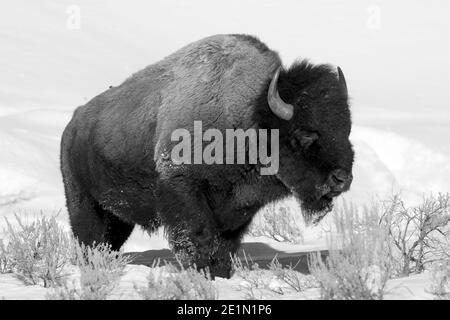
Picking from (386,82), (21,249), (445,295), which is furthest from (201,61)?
(386,82)

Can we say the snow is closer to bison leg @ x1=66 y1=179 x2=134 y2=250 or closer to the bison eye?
the bison eye

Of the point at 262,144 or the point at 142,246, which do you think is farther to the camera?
the point at 142,246

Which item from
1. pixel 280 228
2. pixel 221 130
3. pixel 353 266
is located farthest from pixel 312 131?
pixel 280 228

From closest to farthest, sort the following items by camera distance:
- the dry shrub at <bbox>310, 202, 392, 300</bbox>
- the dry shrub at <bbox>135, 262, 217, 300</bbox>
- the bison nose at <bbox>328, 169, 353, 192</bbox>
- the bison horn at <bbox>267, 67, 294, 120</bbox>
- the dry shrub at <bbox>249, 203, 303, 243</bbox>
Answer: the dry shrub at <bbox>310, 202, 392, 300</bbox> → the dry shrub at <bbox>135, 262, 217, 300</bbox> → the bison nose at <bbox>328, 169, 353, 192</bbox> → the bison horn at <bbox>267, 67, 294, 120</bbox> → the dry shrub at <bbox>249, 203, 303, 243</bbox>

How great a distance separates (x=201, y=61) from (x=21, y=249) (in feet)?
7.09

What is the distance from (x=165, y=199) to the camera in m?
6.28

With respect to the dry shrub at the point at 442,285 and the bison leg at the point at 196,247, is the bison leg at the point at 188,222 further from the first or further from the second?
the dry shrub at the point at 442,285

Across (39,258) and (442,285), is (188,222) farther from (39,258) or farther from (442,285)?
(442,285)

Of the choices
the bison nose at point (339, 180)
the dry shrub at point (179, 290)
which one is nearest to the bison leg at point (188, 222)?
the bison nose at point (339, 180)

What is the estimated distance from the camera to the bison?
6.08 meters

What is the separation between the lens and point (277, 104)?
6.13m

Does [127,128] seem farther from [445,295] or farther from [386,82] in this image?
[386,82]

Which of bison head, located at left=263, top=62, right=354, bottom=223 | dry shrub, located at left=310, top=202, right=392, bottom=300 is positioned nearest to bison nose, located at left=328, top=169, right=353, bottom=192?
bison head, located at left=263, top=62, right=354, bottom=223

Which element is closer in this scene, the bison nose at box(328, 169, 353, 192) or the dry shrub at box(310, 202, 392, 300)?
the dry shrub at box(310, 202, 392, 300)
